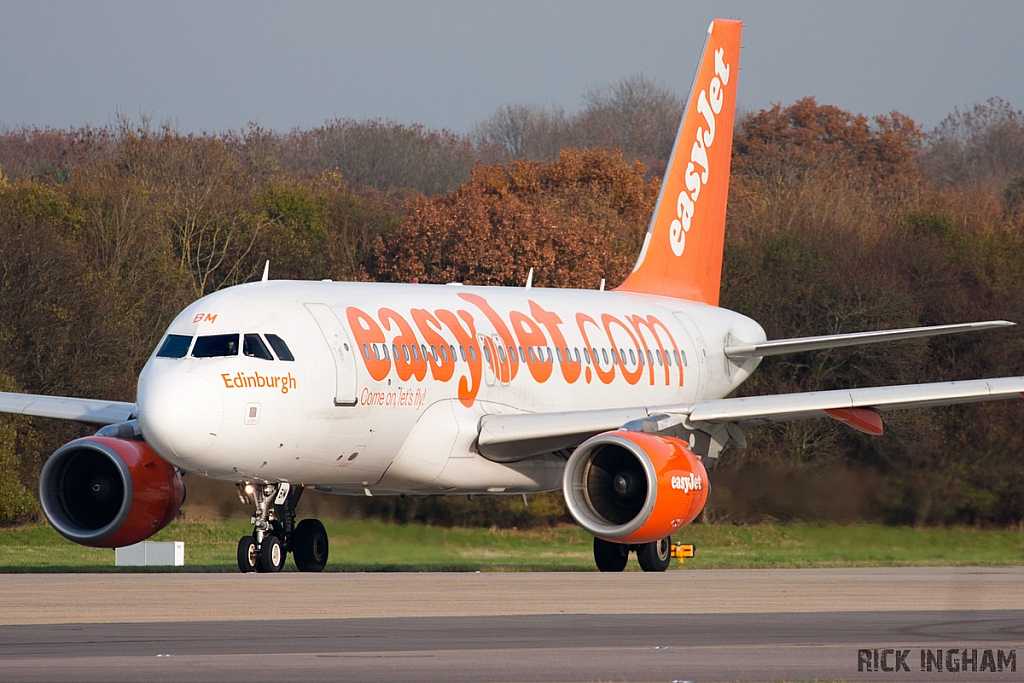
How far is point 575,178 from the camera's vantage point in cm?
6266

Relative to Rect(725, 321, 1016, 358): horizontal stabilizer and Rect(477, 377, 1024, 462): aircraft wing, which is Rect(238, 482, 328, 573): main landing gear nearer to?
Rect(477, 377, 1024, 462): aircraft wing

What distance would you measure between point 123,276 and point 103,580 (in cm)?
2774

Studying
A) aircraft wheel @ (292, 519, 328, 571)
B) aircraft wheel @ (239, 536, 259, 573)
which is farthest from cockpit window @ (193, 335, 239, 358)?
aircraft wheel @ (292, 519, 328, 571)

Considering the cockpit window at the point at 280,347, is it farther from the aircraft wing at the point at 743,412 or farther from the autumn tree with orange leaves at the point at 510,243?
the autumn tree with orange leaves at the point at 510,243

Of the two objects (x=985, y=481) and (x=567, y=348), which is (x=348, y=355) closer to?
(x=567, y=348)

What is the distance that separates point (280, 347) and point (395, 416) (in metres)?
2.19

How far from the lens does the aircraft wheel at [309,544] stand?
23031 millimetres

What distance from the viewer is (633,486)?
2205 centimetres

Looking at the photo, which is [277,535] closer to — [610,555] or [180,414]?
[180,414]

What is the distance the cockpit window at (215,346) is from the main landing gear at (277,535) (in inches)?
74.7

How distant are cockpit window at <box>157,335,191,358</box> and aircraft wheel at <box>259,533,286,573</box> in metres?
2.54

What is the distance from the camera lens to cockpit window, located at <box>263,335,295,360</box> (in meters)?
21.0

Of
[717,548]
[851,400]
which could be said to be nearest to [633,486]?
[851,400]

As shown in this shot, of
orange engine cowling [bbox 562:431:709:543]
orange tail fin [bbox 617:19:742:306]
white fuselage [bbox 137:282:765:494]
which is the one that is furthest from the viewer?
orange tail fin [bbox 617:19:742:306]
